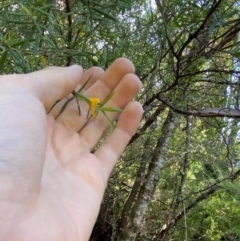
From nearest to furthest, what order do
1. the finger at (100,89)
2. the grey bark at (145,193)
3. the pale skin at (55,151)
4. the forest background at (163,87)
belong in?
1. the pale skin at (55,151)
2. the forest background at (163,87)
3. the finger at (100,89)
4. the grey bark at (145,193)

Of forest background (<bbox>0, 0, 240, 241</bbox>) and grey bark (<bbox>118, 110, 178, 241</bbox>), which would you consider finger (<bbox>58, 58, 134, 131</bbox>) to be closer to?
forest background (<bbox>0, 0, 240, 241</bbox>)

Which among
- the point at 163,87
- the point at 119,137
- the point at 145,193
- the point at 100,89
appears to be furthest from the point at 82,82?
the point at 145,193

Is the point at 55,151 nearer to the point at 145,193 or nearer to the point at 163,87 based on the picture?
the point at 163,87

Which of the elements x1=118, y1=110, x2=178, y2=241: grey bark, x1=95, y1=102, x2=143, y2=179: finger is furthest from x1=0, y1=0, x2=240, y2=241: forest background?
x1=95, y1=102, x2=143, y2=179: finger

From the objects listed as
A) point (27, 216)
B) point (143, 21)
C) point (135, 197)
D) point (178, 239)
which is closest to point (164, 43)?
point (143, 21)

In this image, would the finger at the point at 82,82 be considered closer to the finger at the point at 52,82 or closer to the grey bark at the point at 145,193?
the finger at the point at 52,82

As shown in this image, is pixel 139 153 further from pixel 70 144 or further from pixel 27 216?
pixel 27 216

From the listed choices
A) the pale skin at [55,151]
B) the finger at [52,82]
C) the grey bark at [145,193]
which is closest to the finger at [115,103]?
the pale skin at [55,151]
